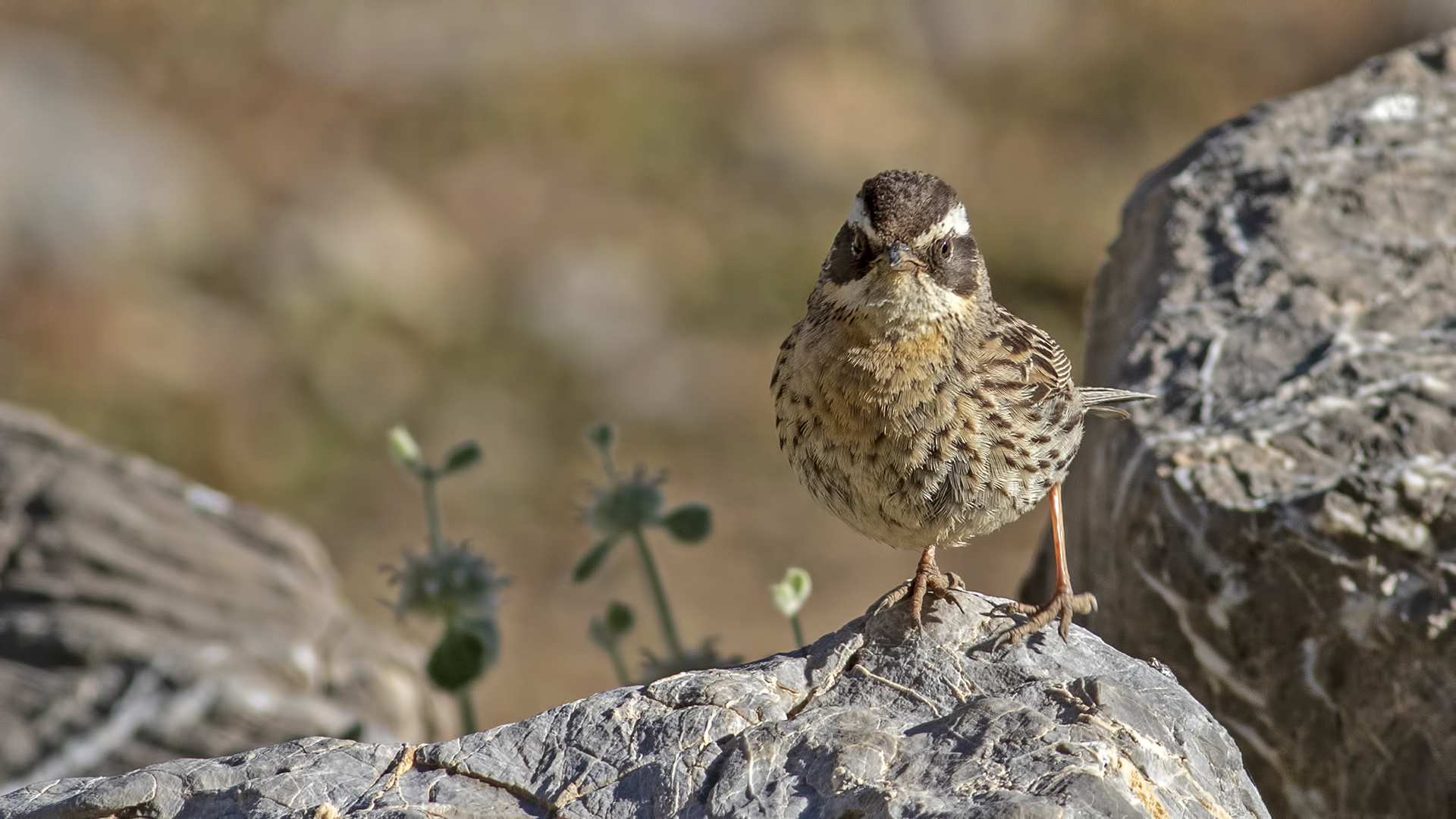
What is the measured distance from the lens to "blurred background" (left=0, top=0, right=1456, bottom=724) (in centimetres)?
928

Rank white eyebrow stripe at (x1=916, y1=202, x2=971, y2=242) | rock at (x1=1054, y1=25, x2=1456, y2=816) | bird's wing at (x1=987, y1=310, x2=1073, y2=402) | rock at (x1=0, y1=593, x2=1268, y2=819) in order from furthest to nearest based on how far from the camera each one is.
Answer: rock at (x1=1054, y1=25, x2=1456, y2=816)
bird's wing at (x1=987, y1=310, x2=1073, y2=402)
white eyebrow stripe at (x1=916, y1=202, x2=971, y2=242)
rock at (x1=0, y1=593, x2=1268, y2=819)

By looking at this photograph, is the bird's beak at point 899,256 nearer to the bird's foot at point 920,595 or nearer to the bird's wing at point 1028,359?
the bird's wing at point 1028,359

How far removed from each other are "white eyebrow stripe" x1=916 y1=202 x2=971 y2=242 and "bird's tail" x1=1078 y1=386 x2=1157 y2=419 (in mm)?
805

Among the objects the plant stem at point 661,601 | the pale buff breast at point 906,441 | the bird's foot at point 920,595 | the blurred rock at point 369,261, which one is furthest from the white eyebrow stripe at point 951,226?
the blurred rock at point 369,261

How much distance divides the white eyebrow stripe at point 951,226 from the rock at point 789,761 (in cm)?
110

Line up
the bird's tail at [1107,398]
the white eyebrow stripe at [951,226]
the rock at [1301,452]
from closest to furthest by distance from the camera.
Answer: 1. the white eyebrow stripe at [951,226]
2. the rock at [1301,452]
3. the bird's tail at [1107,398]

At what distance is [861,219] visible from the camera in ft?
12.2

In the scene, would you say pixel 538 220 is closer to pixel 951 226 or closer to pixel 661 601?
pixel 661 601

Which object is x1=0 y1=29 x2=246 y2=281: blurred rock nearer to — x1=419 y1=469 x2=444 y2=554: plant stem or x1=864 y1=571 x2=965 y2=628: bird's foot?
x1=419 y1=469 x2=444 y2=554: plant stem

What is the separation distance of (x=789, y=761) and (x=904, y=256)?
130cm

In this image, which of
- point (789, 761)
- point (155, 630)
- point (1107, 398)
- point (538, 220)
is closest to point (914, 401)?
point (1107, 398)

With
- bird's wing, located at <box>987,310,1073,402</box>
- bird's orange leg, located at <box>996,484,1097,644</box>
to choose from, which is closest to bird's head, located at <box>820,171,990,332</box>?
Result: bird's wing, located at <box>987,310,1073,402</box>

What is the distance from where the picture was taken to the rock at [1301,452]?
4.12 meters

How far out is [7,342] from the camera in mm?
9664
